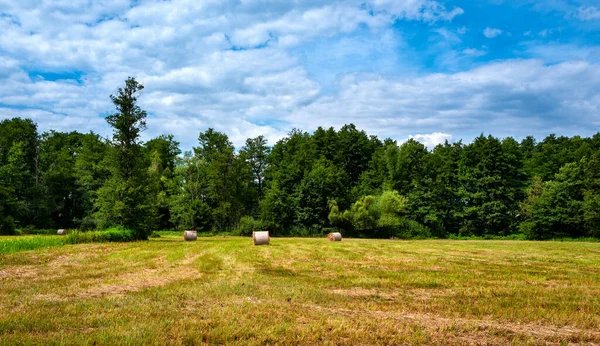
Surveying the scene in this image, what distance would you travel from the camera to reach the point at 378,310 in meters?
9.30

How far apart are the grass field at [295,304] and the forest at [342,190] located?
143ft

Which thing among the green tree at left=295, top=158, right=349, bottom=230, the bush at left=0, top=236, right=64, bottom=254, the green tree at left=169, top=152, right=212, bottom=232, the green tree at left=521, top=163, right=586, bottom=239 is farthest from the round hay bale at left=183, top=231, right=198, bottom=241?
the green tree at left=521, top=163, right=586, bottom=239

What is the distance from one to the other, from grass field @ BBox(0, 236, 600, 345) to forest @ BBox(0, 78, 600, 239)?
143 ft

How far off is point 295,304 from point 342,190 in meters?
61.0

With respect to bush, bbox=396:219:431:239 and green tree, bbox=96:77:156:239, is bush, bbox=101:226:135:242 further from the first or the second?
bush, bbox=396:219:431:239

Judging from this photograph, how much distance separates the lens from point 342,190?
7012cm

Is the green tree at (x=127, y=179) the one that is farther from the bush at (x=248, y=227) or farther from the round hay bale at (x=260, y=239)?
the bush at (x=248, y=227)

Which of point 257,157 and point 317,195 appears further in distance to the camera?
point 257,157

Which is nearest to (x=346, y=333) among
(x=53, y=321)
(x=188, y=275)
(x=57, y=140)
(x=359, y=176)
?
(x=53, y=321)

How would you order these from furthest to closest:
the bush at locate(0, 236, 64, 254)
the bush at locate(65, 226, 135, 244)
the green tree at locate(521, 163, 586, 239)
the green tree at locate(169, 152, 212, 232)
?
1. the green tree at locate(169, 152, 212, 232)
2. the green tree at locate(521, 163, 586, 239)
3. the bush at locate(65, 226, 135, 244)
4. the bush at locate(0, 236, 64, 254)

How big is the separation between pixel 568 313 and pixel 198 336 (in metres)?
8.56

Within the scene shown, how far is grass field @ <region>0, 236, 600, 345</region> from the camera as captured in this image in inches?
280

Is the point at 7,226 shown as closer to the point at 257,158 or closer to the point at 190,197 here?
the point at 190,197

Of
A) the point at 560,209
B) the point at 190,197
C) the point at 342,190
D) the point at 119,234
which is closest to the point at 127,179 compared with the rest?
the point at 119,234
